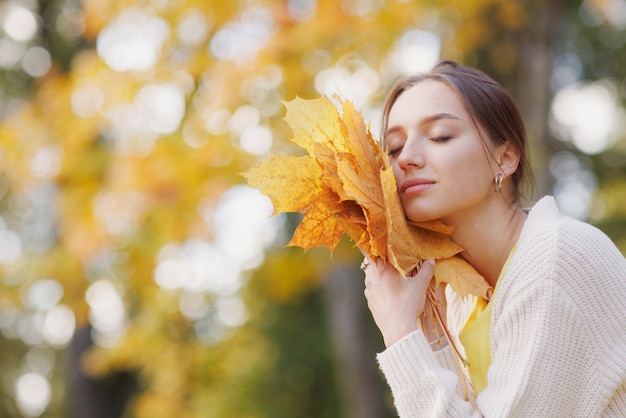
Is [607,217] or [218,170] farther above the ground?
[218,170]

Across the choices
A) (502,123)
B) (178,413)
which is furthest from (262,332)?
(502,123)

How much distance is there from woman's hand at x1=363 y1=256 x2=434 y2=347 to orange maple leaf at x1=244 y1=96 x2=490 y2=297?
4 cm

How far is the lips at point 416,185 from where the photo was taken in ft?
6.55

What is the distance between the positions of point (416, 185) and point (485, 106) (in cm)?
30

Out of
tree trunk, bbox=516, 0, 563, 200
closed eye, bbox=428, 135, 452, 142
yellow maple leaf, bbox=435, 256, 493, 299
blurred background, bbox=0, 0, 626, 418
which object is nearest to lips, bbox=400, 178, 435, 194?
closed eye, bbox=428, 135, 452, 142

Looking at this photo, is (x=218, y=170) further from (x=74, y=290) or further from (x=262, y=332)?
(x=262, y=332)

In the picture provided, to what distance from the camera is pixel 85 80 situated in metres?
6.53

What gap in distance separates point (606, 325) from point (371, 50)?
12.9 ft

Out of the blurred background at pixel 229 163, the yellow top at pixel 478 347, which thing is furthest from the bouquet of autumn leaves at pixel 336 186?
the blurred background at pixel 229 163

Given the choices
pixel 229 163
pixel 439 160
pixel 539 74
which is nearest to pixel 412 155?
pixel 439 160

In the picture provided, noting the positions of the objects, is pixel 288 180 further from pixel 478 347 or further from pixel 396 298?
pixel 478 347

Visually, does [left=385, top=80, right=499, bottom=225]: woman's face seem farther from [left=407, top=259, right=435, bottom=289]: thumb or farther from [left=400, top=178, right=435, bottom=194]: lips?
[left=407, top=259, right=435, bottom=289]: thumb

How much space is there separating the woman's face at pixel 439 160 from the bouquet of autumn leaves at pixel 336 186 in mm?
88

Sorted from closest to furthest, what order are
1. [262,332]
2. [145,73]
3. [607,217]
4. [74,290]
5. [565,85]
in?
[145,73] < [74,290] < [607,217] < [262,332] < [565,85]
